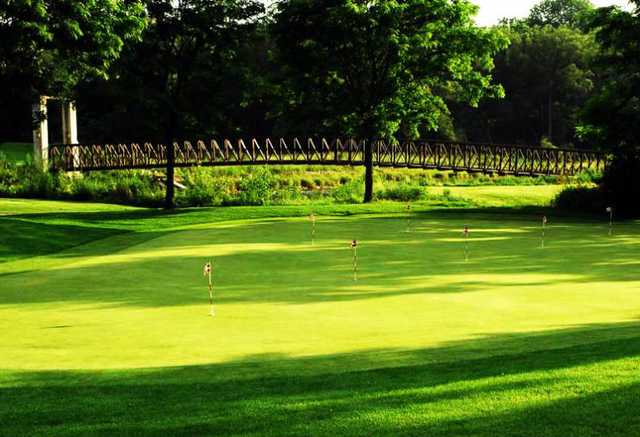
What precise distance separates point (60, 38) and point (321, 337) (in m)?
26.8

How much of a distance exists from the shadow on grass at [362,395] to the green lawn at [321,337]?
0.03 metres

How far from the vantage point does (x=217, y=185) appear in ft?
198

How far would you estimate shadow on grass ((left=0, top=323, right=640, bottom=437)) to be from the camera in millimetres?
8680

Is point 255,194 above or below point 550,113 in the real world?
below

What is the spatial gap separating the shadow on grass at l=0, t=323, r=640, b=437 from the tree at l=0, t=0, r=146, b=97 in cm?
2587

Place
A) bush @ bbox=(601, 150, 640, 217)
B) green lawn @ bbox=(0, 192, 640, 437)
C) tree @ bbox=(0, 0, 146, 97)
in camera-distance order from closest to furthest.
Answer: green lawn @ bbox=(0, 192, 640, 437) < tree @ bbox=(0, 0, 146, 97) < bush @ bbox=(601, 150, 640, 217)

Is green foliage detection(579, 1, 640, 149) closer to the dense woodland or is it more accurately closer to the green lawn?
the dense woodland

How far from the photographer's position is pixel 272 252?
24.7m

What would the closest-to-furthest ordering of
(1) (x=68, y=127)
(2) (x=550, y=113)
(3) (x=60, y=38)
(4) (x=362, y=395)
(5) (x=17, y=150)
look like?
(4) (x=362, y=395) < (3) (x=60, y=38) < (1) (x=68, y=127) < (5) (x=17, y=150) < (2) (x=550, y=113)

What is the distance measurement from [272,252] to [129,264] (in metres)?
3.95

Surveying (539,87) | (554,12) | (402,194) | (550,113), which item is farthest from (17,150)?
(554,12)

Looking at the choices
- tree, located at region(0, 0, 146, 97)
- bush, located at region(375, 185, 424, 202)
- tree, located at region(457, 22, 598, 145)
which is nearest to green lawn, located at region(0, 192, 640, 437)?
tree, located at region(0, 0, 146, 97)

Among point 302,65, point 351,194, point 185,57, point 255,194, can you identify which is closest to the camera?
point 185,57

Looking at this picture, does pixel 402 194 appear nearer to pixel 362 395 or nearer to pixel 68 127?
pixel 68 127
